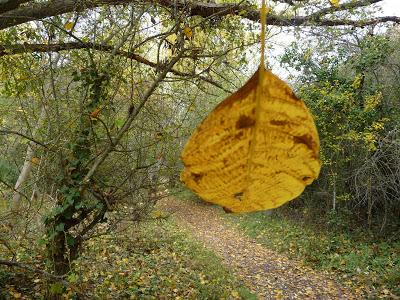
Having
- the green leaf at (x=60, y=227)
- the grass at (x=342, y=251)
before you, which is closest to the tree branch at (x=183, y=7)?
the green leaf at (x=60, y=227)

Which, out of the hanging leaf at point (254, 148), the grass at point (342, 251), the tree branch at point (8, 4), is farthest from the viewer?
the grass at point (342, 251)

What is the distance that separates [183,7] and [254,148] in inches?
137

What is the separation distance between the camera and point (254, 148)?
0.86ft

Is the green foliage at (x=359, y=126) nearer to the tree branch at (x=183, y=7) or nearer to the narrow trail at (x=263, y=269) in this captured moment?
the narrow trail at (x=263, y=269)

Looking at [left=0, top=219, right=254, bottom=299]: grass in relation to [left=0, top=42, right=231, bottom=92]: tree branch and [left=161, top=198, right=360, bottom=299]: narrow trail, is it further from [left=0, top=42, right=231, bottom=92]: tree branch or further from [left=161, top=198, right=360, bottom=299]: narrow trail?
[left=0, top=42, right=231, bottom=92]: tree branch

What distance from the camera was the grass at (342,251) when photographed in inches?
277

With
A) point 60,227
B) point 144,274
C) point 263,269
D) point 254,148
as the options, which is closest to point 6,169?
point 60,227

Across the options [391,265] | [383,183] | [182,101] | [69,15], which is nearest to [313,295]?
[391,265]

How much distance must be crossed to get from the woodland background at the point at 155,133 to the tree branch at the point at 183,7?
0.02 metres

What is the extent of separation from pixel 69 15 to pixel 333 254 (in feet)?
24.9

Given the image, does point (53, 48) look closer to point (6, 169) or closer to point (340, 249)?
point (6, 169)

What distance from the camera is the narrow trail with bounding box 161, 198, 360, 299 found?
23.2 feet

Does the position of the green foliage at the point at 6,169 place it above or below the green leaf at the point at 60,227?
above

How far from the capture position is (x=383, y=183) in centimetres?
857
